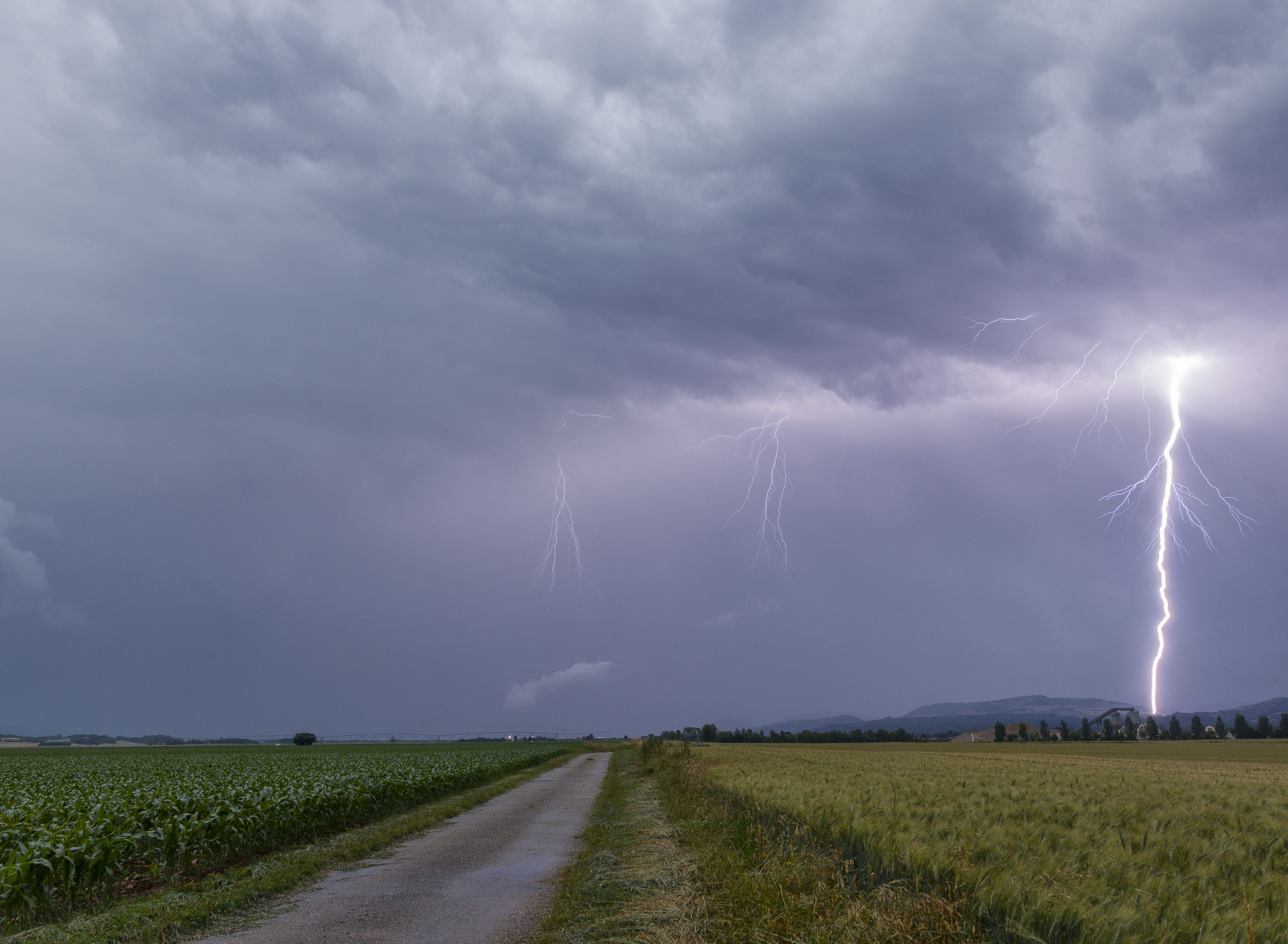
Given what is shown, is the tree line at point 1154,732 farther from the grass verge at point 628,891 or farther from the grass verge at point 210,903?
the grass verge at point 210,903

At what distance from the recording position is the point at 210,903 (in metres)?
8.88

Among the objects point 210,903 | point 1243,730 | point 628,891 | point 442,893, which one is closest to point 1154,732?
point 1243,730

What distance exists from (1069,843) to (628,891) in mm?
5351

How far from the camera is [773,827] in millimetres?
9492

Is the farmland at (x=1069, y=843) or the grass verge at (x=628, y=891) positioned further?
the grass verge at (x=628, y=891)

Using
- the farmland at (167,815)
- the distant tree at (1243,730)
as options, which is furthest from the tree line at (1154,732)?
the farmland at (167,815)

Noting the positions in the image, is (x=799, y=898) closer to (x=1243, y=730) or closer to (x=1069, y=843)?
(x=1069, y=843)

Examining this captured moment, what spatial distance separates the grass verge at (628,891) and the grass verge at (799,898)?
0.86ft

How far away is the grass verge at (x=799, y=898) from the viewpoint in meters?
4.80

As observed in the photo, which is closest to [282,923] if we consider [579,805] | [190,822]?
[190,822]

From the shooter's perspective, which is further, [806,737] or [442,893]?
[806,737]

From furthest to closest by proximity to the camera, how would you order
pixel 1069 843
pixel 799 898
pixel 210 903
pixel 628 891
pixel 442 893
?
pixel 442 893 → pixel 628 891 → pixel 210 903 → pixel 1069 843 → pixel 799 898

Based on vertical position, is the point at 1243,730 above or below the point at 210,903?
below

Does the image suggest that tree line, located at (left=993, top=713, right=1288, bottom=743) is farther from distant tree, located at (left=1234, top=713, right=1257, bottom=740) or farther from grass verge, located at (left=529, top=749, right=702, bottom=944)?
grass verge, located at (left=529, top=749, right=702, bottom=944)
